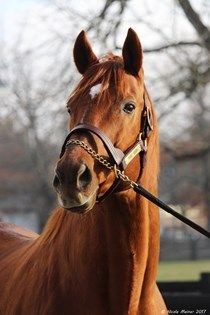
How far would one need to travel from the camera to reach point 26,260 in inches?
178

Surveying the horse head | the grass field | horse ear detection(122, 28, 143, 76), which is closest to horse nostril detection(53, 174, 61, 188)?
the horse head

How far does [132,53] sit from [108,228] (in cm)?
98

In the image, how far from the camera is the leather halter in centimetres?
361

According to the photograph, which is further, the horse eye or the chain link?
the horse eye

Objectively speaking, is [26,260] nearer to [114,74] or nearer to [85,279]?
[85,279]

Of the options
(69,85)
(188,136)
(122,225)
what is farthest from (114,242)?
(188,136)

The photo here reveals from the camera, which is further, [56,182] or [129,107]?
[129,107]

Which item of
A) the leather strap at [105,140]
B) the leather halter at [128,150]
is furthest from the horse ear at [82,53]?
the leather strap at [105,140]

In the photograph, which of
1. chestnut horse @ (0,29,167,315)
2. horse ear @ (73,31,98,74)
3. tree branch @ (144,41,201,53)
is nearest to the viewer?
chestnut horse @ (0,29,167,315)

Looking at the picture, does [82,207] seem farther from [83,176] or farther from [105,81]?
[105,81]

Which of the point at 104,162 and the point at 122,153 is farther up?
the point at 122,153

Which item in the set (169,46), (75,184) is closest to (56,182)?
(75,184)

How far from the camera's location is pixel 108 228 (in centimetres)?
388

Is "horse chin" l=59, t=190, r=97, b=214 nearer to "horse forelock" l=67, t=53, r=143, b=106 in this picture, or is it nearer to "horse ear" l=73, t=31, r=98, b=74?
"horse forelock" l=67, t=53, r=143, b=106
